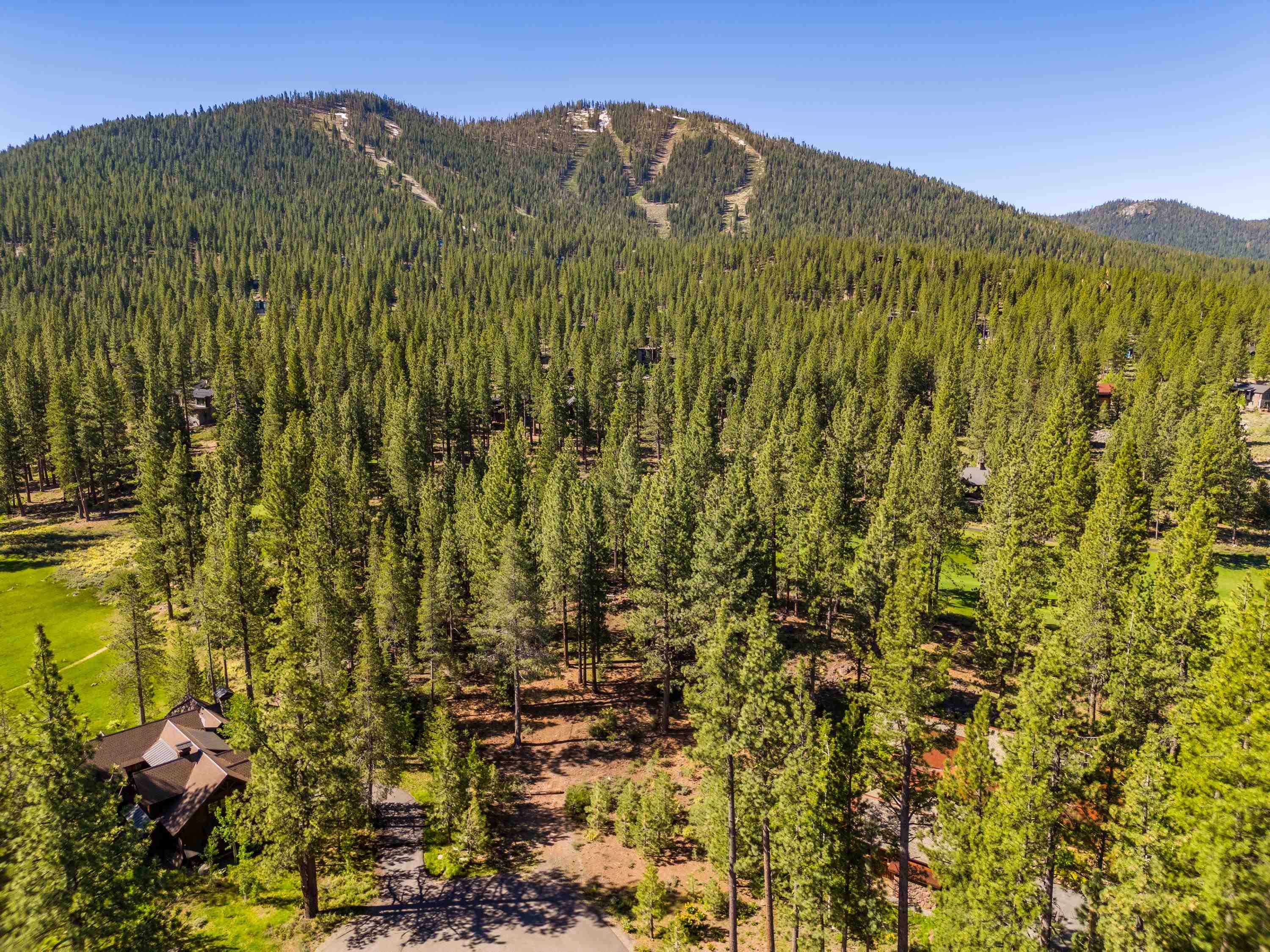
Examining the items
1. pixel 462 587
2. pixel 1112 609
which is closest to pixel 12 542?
pixel 462 587

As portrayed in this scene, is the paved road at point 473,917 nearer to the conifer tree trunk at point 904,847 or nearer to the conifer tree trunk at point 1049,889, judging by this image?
the conifer tree trunk at point 904,847

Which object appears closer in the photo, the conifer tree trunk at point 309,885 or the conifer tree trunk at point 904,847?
the conifer tree trunk at point 904,847

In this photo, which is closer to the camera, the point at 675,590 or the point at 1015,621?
the point at 1015,621

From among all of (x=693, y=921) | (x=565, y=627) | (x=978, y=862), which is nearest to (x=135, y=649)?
(x=565, y=627)

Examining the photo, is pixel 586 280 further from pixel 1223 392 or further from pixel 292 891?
pixel 292 891

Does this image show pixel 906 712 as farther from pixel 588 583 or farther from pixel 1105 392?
pixel 1105 392

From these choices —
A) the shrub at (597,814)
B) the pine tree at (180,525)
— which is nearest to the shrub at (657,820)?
the shrub at (597,814)

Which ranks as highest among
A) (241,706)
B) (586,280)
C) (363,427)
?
(586,280)
